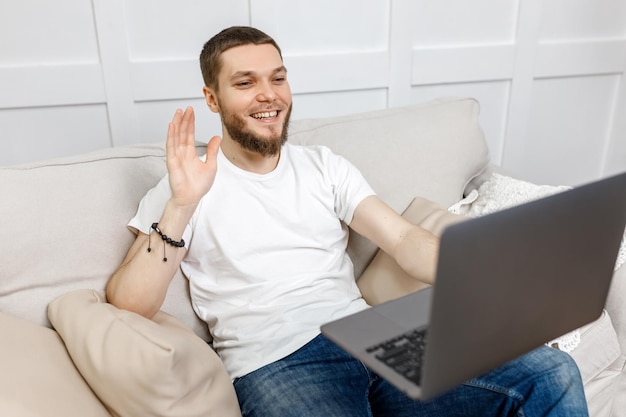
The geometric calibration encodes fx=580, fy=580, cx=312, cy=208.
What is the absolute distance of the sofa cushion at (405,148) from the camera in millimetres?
1718

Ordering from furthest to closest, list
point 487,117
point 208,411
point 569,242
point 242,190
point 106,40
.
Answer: point 487,117 < point 106,40 < point 242,190 < point 208,411 < point 569,242

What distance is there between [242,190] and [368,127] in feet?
1.72

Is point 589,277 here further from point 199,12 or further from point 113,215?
point 199,12

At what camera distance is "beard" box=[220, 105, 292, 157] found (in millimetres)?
1439

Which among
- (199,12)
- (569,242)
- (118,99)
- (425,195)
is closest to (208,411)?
(569,242)

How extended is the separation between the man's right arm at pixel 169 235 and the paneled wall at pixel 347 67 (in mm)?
772

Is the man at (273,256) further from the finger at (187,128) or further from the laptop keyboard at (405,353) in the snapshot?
the laptop keyboard at (405,353)

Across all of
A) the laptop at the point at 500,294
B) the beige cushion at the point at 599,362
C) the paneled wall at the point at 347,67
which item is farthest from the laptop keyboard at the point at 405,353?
the paneled wall at the point at 347,67

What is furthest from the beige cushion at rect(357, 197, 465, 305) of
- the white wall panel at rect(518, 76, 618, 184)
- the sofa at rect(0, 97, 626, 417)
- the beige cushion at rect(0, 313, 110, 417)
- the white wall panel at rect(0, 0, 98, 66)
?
the white wall panel at rect(518, 76, 618, 184)

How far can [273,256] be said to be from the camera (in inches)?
55.8

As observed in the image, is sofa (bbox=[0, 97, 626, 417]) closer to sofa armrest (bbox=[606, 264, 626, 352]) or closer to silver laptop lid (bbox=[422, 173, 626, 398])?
sofa armrest (bbox=[606, 264, 626, 352])

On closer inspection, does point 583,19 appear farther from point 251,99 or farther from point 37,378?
point 37,378

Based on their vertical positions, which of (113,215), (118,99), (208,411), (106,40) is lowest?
(208,411)

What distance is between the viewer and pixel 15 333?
1.10 meters
